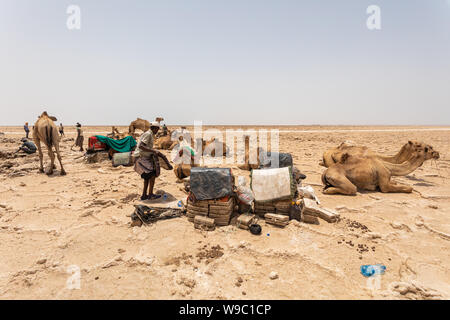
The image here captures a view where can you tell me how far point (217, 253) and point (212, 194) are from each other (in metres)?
1.24

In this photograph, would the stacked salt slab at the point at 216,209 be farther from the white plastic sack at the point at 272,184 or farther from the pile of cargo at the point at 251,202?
the white plastic sack at the point at 272,184

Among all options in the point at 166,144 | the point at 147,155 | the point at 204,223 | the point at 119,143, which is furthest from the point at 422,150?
the point at 166,144

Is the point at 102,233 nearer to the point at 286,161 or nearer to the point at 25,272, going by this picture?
the point at 25,272

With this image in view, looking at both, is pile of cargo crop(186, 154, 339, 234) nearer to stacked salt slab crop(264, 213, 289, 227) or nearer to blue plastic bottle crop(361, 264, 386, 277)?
stacked salt slab crop(264, 213, 289, 227)

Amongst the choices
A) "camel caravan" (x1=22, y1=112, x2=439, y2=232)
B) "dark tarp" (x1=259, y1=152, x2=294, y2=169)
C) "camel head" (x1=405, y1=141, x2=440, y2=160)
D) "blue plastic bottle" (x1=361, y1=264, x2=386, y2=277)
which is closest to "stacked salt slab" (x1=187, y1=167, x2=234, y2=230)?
"camel caravan" (x1=22, y1=112, x2=439, y2=232)

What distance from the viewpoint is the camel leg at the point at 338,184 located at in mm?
6383

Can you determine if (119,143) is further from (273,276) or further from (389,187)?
(389,187)

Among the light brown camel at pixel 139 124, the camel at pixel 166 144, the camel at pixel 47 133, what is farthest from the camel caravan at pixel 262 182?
the light brown camel at pixel 139 124

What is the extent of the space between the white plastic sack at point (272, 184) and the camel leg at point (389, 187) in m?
3.94

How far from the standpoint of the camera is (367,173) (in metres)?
6.67
